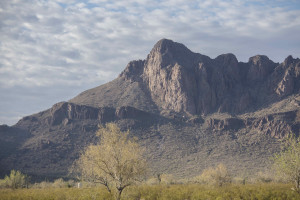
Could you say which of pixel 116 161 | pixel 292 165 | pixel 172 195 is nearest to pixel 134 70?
pixel 172 195

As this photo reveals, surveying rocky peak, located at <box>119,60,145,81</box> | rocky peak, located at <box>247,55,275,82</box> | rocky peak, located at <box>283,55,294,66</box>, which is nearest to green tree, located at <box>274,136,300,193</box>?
rocky peak, located at <box>283,55,294,66</box>

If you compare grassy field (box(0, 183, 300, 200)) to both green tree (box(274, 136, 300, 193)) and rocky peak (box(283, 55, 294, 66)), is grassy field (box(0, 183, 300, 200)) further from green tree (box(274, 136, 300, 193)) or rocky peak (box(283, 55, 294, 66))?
rocky peak (box(283, 55, 294, 66))

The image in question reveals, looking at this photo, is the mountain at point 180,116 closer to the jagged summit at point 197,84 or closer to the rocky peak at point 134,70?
the jagged summit at point 197,84

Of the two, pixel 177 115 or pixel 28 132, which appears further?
pixel 177 115

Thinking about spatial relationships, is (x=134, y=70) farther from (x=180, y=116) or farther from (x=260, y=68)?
(x=260, y=68)

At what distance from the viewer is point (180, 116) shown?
130 meters

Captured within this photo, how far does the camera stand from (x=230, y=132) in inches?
4237

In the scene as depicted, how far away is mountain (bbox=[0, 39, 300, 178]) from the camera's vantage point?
Result: 91.3 meters

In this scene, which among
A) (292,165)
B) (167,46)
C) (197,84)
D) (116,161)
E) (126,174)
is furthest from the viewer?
(167,46)

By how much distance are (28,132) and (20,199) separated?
3501 inches

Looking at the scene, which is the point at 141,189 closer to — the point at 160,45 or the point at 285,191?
the point at 285,191

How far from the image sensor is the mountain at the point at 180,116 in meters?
91.3

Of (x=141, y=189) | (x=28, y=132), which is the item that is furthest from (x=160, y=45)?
(x=141, y=189)

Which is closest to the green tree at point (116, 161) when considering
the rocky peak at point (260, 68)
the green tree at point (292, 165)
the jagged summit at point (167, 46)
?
the green tree at point (292, 165)
